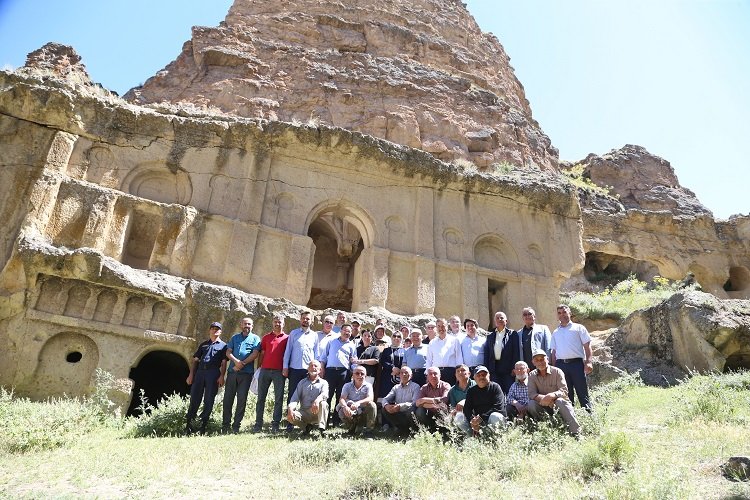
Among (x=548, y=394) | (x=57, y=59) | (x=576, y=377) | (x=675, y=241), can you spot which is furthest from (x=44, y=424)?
(x=675, y=241)

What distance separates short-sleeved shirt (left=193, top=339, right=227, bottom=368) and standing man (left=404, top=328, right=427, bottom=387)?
286 centimetres

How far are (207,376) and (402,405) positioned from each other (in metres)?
3.05

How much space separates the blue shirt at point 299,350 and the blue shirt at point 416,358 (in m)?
A: 1.50

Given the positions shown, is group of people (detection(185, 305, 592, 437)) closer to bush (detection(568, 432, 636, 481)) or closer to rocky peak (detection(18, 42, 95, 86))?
bush (detection(568, 432, 636, 481))

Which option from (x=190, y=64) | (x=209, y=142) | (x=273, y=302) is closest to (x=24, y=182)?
(x=209, y=142)

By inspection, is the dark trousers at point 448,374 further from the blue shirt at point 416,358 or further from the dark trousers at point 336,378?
the dark trousers at point 336,378

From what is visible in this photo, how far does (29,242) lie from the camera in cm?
1082

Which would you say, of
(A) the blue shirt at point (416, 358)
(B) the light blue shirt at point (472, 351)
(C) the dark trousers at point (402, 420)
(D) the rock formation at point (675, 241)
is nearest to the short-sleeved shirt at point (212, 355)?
(C) the dark trousers at point (402, 420)

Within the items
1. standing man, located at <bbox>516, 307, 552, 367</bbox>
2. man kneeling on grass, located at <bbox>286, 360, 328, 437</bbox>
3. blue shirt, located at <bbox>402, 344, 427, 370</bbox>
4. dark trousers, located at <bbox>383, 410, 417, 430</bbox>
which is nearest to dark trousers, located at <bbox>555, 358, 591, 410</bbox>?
standing man, located at <bbox>516, 307, 552, 367</bbox>

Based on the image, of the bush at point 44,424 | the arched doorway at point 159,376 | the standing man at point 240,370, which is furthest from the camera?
the arched doorway at point 159,376

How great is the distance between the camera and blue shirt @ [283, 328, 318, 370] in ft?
27.4

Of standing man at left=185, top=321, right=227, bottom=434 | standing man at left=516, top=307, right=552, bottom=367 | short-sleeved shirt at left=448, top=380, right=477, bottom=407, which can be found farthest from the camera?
standing man at left=185, top=321, right=227, bottom=434

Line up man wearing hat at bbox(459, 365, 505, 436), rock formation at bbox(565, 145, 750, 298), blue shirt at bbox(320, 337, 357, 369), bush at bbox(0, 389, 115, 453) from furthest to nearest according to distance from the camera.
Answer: rock formation at bbox(565, 145, 750, 298) → blue shirt at bbox(320, 337, 357, 369) → bush at bbox(0, 389, 115, 453) → man wearing hat at bbox(459, 365, 505, 436)

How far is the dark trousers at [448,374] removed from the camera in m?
8.22
